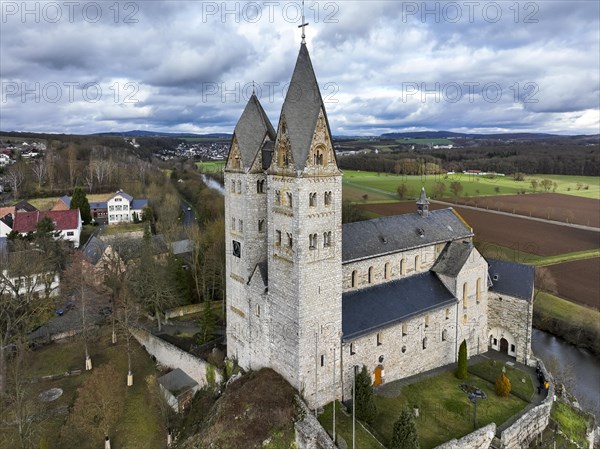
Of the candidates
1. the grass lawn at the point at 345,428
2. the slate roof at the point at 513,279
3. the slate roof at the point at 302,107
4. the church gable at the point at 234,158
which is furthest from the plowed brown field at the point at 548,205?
the slate roof at the point at 302,107

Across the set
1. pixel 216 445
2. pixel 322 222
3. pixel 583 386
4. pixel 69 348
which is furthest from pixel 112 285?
pixel 583 386

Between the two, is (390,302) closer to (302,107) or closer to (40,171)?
(302,107)

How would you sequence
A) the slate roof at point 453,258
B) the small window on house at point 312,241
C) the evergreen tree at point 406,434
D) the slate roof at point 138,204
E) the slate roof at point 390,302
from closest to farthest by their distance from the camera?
the evergreen tree at point 406,434 < the small window on house at point 312,241 < the slate roof at point 390,302 < the slate roof at point 453,258 < the slate roof at point 138,204

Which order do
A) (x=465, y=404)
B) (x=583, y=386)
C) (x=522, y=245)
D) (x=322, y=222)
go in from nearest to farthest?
(x=322, y=222) → (x=465, y=404) → (x=583, y=386) → (x=522, y=245)

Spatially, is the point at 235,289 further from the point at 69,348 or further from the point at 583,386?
the point at 583,386

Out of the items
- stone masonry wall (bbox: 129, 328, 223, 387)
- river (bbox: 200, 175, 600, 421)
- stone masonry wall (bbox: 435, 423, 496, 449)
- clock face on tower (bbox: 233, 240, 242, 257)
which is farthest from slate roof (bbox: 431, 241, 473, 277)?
stone masonry wall (bbox: 129, 328, 223, 387)

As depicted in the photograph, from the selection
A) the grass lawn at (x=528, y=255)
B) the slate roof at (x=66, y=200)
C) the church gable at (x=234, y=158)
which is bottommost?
the grass lawn at (x=528, y=255)

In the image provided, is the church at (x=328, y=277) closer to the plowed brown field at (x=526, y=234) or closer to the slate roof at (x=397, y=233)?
the slate roof at (x=397, y=233)
